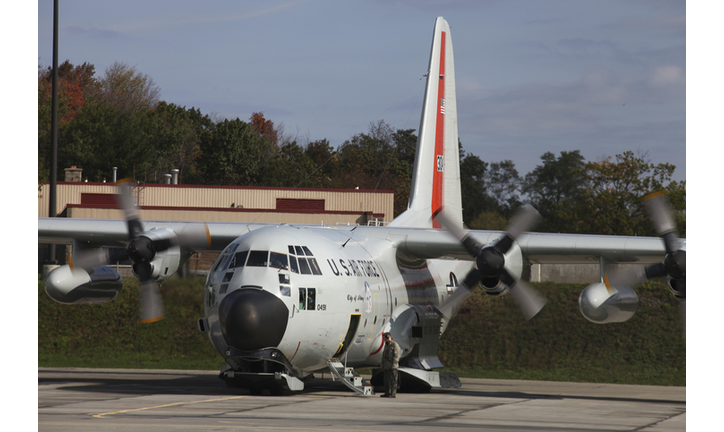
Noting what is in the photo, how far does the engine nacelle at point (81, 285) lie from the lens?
19438 mm

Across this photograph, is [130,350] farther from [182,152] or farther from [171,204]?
[182,152]

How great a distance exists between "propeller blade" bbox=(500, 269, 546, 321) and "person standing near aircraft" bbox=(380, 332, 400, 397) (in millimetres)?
3072

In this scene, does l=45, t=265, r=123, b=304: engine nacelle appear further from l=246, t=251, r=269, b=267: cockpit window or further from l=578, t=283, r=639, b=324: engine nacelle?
l=578, t=283, r=639, b=324: engine nacelle

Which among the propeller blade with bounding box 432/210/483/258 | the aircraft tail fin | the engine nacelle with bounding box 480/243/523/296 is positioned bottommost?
the engine nacelle with bounding box 480/243/523/296

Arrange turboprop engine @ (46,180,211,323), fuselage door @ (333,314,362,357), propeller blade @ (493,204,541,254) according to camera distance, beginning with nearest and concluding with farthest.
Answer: fuselage door @ (333,314,362,357) → propeller blade @ (493,204,541,254) → turboprop engine @ (46,180,211,323)

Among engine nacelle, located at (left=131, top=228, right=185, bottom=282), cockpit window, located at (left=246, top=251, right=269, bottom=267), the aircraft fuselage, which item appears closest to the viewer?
the aircraft fuselage

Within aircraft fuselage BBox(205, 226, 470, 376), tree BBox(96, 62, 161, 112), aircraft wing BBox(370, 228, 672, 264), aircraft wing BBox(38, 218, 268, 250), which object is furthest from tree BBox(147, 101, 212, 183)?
aircraft fuselage BBox(205, 226, 470, 376)

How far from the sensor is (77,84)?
66312 millimetres

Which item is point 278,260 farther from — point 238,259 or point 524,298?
point 524,298

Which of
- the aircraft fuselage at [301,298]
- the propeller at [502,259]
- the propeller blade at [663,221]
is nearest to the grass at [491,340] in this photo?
the propeller at [502,259]

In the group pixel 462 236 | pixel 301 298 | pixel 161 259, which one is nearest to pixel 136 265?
pixel 161 259

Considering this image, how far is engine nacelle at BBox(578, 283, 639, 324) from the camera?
58.7ft

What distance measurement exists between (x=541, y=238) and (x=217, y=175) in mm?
43639

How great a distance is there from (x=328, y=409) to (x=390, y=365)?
12.4ft
